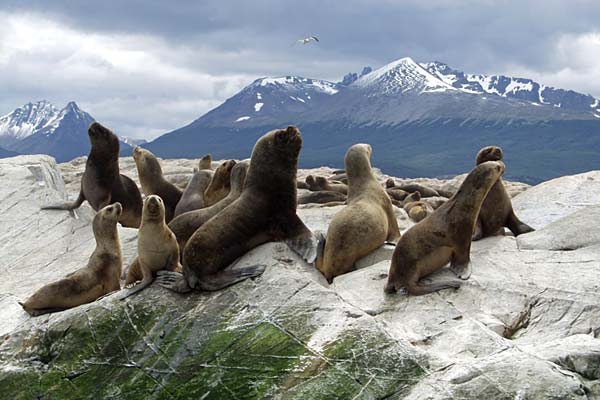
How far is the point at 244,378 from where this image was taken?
6.49 metres

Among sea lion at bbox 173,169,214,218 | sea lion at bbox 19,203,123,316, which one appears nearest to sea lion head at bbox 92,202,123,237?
sea lion at bbox 19,203,123,316

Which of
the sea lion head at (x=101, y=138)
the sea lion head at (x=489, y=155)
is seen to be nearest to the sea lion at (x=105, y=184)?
the sea lion head at (x=101, y=138)

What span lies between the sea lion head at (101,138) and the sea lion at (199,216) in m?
3.65

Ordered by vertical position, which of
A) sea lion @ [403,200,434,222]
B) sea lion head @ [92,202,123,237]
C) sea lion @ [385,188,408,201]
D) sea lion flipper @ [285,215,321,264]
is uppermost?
sea lion head @ [92,202,123,237]

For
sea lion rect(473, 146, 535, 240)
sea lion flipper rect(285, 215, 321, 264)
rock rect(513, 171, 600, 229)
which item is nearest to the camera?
sea lion flipper rect(285, 215, 321, 264)

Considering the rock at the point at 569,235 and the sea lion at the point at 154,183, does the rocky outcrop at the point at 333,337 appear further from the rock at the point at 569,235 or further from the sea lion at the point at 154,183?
the sea lion at the point at 154,183

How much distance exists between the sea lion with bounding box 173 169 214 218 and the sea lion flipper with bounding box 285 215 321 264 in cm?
298

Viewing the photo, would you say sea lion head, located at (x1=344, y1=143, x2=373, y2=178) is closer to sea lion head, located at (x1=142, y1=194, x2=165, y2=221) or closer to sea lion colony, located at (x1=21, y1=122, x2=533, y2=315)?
sea lion colony, located at (x1=21, y1=122, x2=533, y2=315)

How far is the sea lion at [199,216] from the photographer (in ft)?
30.7

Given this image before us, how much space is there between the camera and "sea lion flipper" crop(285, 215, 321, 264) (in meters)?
8.12

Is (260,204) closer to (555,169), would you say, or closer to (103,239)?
(103,239)

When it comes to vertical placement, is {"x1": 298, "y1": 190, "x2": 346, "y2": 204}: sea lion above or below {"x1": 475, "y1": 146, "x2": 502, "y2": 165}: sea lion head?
below

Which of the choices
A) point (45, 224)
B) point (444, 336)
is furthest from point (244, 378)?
point (45, 224)

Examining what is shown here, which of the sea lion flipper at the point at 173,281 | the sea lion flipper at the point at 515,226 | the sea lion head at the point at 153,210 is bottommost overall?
the sea lion flipper at the point at 515,226
